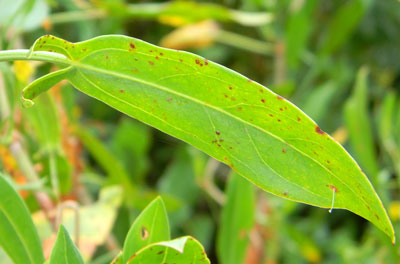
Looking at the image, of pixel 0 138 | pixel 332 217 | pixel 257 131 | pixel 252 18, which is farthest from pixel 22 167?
pixel 332 217

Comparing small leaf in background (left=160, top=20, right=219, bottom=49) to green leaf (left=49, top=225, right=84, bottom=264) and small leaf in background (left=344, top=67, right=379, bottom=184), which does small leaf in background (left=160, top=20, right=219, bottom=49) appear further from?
green leaf (left=49, top=225, right=84, bottom=264)

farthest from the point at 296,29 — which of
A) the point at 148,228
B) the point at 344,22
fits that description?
the point at 148,228

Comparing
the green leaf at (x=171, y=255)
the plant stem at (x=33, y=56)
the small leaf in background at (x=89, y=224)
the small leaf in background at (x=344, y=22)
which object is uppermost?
the small leaf in background at (x=344, y=22)

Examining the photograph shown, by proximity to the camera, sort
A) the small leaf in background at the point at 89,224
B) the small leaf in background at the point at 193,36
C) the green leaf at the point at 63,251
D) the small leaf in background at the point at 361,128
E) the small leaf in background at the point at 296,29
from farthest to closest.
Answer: the small leaf in background at the point at 193,36 → the small leaf in background at the point at 296,29 → the small leaf in background at the point at 361,128 → the small leaf in background at the point at 89,224 → the green leaf at the point at 63,251

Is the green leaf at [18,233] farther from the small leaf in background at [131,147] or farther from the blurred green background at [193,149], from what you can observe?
the small leaf in background at [131,147]

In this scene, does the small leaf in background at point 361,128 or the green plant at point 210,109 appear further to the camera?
the small leaf in background at point 361,128

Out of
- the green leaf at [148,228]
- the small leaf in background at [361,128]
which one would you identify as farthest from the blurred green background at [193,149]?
the green leaf at [148,228]

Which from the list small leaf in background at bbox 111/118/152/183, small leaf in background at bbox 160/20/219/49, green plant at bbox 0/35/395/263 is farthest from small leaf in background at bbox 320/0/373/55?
green plant at bbox 0/35/395/263

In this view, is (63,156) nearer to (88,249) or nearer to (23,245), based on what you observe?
(88,249)

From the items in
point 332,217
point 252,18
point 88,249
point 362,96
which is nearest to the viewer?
point 88,249
